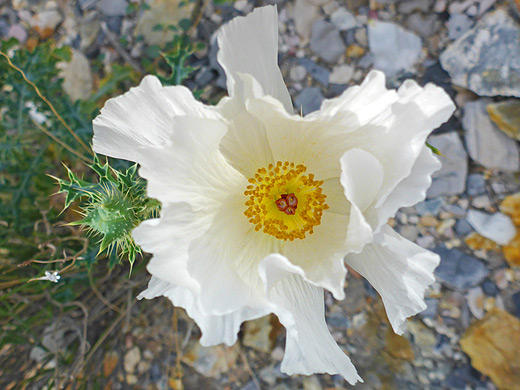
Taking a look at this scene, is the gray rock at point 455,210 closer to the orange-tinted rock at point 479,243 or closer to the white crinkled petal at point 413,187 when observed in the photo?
the orange-tinted rock at point 479,243

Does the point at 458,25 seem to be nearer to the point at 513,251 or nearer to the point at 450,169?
the point at 450,169

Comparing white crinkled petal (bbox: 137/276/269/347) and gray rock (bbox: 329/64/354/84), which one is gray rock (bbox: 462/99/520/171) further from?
white crinkled petal (bbox: 137/276/269/347)

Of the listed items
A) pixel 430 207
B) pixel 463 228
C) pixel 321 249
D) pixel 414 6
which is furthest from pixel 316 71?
pixel 321 249

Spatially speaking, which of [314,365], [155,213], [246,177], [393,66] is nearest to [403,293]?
[314,365]

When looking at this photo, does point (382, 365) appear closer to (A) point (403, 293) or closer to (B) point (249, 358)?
(B) point (249, 358)

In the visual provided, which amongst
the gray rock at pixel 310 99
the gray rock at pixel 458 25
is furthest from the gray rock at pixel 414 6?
the gray rock at pixel 310 99
